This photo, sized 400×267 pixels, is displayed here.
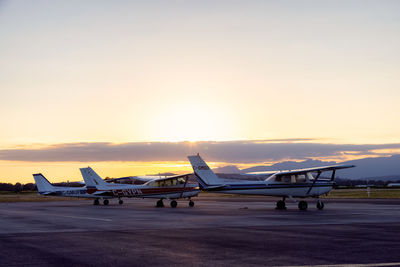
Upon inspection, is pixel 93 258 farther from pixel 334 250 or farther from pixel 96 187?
pixel 96 187

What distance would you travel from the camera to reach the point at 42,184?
59812 millimetres

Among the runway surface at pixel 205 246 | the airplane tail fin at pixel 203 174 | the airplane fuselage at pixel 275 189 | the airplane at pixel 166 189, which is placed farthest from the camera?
the airplane at pixel 166 189

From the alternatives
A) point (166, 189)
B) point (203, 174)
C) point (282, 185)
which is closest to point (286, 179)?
point (282, 185)

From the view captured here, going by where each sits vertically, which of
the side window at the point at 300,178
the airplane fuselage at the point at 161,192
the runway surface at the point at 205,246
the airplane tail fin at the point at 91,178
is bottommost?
the runway surface at the point at 205,246

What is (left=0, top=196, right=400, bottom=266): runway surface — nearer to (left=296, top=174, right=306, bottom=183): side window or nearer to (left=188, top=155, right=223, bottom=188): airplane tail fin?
(left=296, top=174, right=306, bottom=183): side window

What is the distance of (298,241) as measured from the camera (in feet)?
48.6

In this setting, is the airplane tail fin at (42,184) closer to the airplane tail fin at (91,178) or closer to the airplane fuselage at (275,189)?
the airplane tail fin at (91,178)

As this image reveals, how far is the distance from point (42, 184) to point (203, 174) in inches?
1184

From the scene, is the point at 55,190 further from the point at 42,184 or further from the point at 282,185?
the point at 282,185

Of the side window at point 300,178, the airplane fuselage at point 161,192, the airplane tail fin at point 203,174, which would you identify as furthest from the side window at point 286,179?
the airplane fuselage at point 161,192

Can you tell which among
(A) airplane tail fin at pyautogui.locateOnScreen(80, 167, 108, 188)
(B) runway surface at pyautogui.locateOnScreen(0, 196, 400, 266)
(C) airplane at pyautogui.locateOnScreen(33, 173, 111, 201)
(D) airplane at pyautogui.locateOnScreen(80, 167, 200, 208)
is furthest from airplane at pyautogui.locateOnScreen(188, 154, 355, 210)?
(C) airplane at pyautogui.locateOnScreen(33, 173, 111, 201)

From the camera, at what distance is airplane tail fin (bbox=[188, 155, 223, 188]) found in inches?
1398

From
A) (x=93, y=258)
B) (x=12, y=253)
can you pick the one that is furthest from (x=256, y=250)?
(x=12, y=253)

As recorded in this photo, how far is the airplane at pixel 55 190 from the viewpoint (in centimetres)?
5462
